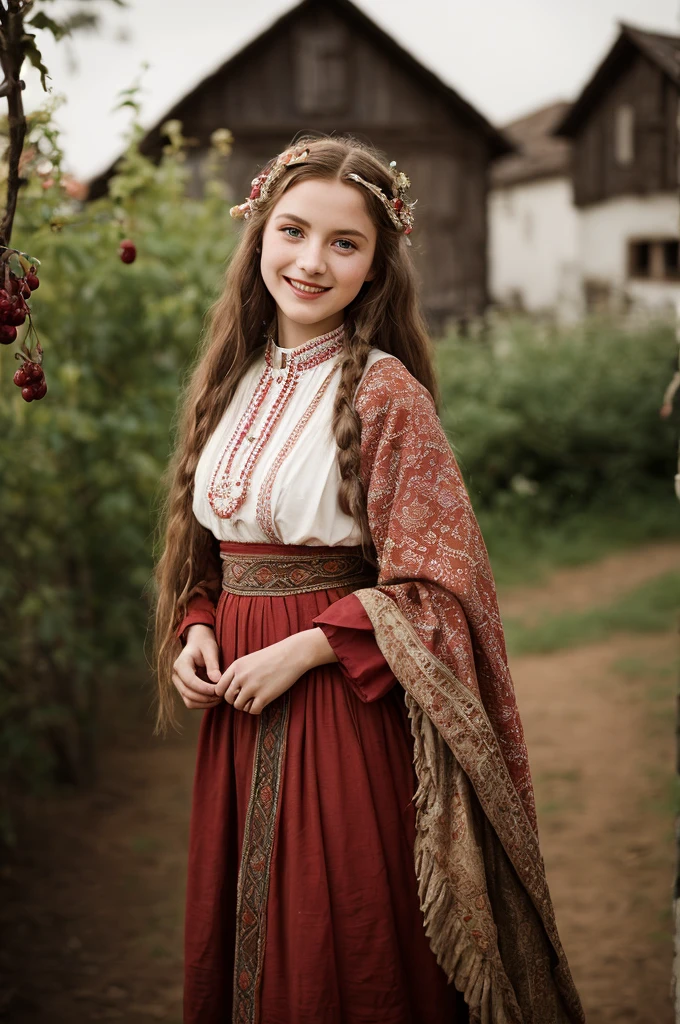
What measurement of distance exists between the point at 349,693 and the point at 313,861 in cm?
30

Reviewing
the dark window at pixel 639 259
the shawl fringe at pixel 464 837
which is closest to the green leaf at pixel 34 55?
the shawl fringe at pixel 464 837

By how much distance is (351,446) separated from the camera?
183 cm

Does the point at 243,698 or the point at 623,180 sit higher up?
the point at 623,180

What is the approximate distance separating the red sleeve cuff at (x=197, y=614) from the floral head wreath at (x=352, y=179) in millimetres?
770

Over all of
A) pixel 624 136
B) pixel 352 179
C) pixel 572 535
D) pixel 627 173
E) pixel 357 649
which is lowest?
pixel 572 535

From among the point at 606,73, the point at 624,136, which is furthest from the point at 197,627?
the point at 606,73

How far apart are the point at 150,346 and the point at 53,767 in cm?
180

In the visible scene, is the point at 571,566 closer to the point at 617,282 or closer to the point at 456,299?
the point at 456,299

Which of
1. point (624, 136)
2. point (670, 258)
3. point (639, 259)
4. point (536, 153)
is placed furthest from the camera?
point (536, 153)

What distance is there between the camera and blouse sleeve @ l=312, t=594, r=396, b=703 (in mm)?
1793

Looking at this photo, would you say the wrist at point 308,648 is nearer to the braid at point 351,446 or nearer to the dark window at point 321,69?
the braid at point 351,446

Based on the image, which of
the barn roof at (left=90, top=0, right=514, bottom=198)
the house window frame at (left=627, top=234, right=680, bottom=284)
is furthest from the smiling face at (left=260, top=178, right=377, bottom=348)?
the house window frame at (left=627, top=234, right=680, bottom=284)

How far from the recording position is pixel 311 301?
1901mm

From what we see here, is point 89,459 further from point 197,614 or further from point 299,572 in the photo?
point 299,572
